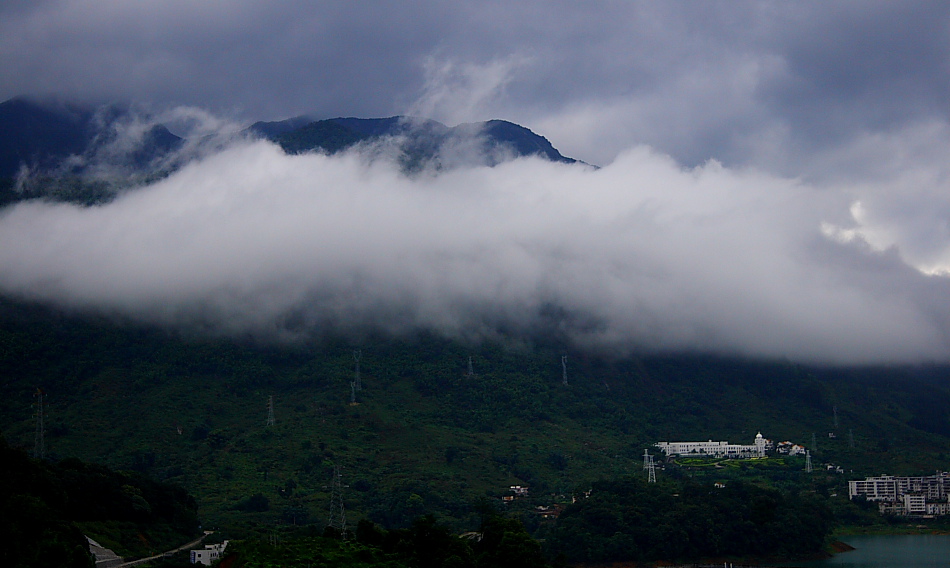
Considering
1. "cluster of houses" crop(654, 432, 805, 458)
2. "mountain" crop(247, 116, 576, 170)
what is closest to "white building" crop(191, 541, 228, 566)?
"cluster of houses" crop(654, 432, 805, 458)

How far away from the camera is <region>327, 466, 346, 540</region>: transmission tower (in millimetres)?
70619

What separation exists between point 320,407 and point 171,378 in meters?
16.4

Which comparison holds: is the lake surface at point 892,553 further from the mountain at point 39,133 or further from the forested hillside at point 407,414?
the mountain at point 39,133

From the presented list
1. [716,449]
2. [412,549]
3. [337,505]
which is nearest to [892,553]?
[716,449]

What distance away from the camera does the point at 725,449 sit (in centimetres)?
11088

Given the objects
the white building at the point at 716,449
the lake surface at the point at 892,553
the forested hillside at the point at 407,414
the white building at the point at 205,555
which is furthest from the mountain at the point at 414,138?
the white building at the point at 205,555

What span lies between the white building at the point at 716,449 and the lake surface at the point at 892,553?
20141mm

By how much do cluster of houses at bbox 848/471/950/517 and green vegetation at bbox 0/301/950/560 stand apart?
226 cm

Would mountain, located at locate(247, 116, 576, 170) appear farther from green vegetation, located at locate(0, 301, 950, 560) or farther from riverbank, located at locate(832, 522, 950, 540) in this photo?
riverbank, located at locate(832, 522, 950, 540)

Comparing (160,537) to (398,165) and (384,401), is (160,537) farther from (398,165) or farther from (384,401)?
(398,165)

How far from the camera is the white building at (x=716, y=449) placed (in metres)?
110

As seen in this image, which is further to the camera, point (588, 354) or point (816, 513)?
point (588, 354)

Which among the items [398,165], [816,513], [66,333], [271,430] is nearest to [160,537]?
[271,430]

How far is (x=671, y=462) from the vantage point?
351 feet
